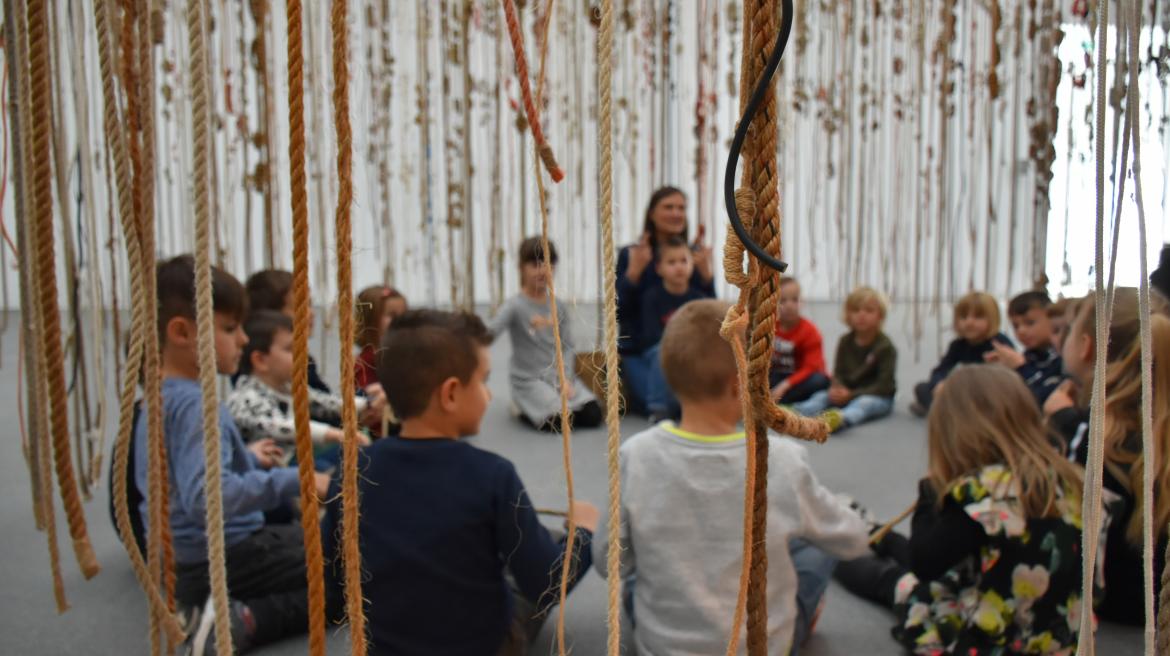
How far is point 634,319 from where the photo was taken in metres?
3.14

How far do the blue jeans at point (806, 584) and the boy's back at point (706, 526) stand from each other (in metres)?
0.15

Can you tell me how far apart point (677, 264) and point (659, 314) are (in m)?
0.19

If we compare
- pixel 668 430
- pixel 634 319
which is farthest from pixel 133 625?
pixel 634 319

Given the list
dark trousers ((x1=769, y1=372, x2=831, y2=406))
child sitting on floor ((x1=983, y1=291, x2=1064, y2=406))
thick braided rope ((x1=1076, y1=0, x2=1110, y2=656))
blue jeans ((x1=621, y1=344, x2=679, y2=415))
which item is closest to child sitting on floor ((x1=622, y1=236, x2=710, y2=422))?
blue jeans ((x1=621, y1=344, x2=679, y2=415))

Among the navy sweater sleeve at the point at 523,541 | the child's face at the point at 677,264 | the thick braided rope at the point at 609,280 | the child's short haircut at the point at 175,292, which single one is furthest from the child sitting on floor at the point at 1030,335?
the thick braided rope at the point at 609,280

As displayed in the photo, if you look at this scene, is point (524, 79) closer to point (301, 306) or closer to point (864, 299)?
point (301, 306)

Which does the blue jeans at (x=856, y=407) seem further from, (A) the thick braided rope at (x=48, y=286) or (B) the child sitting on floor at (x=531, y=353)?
(A) the thick braided rope at (x=48, y=286)

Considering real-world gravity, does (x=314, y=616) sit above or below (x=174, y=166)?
below

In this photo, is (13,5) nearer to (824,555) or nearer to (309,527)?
(309,527)

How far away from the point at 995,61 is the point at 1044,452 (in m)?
1.43

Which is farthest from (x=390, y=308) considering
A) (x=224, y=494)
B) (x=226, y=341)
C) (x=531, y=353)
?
(x=224, y=494)

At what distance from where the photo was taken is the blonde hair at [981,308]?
2.75 m

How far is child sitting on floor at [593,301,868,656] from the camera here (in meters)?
1.21

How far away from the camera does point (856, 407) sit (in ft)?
9.46
